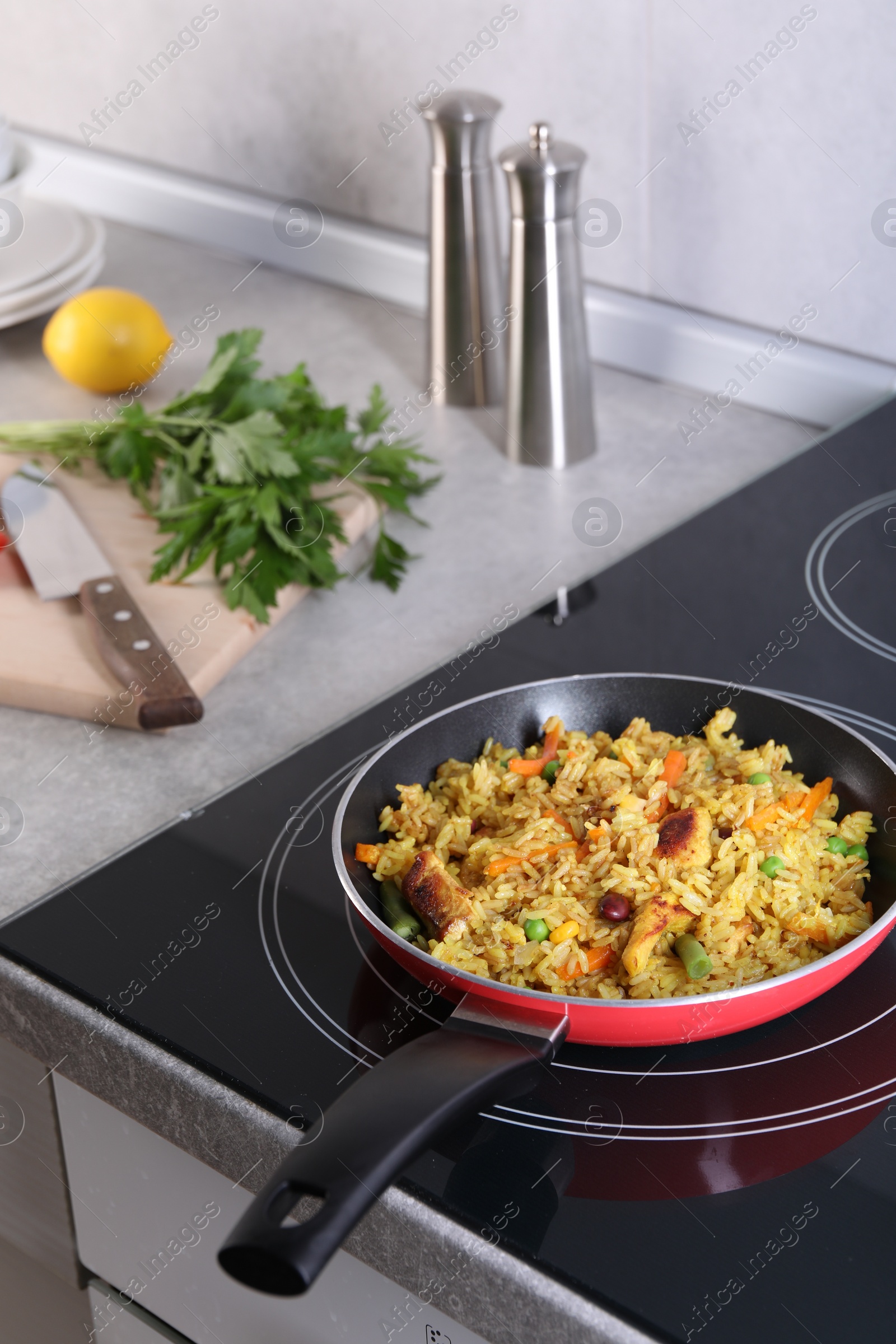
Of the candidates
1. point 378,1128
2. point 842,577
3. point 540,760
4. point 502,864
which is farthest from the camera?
point 842,577

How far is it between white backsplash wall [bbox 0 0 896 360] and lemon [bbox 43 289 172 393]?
0.43 metres

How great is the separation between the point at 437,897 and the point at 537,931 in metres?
0.06

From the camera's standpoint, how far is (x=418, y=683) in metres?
1.02

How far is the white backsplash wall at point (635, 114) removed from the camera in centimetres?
128

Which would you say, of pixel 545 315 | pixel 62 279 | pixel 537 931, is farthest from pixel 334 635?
pixel 62 279

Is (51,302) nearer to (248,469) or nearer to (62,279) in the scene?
(62,279)

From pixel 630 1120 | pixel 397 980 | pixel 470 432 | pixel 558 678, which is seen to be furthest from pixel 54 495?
pixel 630 1120

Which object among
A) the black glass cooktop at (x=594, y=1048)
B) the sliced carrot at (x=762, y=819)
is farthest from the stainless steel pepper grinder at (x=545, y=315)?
→ the sliced carrot at (x=762, y=819)

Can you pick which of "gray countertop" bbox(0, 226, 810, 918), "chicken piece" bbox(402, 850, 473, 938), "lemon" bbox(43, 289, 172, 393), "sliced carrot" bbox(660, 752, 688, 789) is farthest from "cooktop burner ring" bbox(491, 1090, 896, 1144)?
"lemon" bbox(43, 289, 172, 393)

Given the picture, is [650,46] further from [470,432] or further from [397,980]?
[397,980]

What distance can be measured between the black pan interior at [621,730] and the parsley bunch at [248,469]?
31 centimetres

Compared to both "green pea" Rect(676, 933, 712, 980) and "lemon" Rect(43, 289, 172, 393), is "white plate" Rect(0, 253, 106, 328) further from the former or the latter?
"green pea" Rect(676, 933, 712, 980)

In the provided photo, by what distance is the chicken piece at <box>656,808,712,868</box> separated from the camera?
2.40 ft

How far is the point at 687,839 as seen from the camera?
739mm
